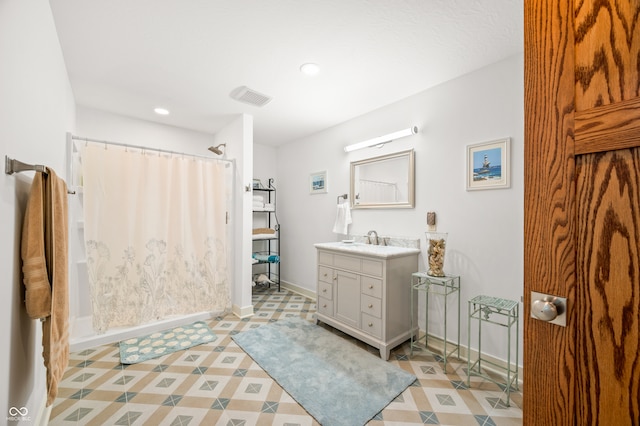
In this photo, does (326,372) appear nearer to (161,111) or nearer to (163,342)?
(163,342)

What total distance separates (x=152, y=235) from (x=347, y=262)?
194cm

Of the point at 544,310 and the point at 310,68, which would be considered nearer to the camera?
the point at 544,310

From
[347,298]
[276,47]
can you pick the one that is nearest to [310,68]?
[276,47]

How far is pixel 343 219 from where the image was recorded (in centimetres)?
308

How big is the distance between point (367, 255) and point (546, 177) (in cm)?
162

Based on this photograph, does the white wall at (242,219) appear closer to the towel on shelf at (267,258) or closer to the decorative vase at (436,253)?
the towel on shelf at (267,258)

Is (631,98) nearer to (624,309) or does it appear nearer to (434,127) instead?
(624,309)

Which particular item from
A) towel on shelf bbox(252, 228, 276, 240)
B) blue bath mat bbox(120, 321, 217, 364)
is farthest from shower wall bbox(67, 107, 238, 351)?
towel on shelf bbox(252, 228, 276, 240)

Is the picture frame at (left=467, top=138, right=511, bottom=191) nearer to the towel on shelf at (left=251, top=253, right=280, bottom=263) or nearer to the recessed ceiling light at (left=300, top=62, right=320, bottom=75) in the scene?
the recessed ceiling light at (left=300, top=62, right=320, bottom=75)

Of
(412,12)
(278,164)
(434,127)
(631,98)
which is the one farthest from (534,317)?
(278,164)

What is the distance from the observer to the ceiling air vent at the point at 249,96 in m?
2.38

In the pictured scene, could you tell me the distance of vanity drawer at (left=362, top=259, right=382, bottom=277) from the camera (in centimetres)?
216

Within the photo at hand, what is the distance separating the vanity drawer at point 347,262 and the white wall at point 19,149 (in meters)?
2.01

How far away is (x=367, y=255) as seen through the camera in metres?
2.24
